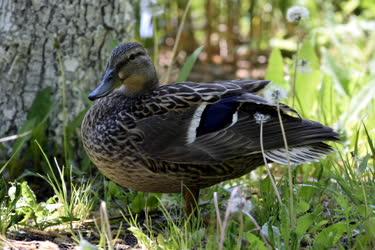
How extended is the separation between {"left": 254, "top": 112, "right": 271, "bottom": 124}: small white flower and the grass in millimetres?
259

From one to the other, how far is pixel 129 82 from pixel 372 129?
5.38 ft

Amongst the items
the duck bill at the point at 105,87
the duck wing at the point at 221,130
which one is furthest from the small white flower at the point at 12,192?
the duck wing at the point at 221,130

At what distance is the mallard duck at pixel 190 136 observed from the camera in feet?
13.1

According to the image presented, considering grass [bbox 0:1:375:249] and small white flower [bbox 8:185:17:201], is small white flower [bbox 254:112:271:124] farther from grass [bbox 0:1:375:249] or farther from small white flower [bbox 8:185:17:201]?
small white flower [bbox 8:185:17:201]

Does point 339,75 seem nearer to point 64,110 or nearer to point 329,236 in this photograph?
point 64,110

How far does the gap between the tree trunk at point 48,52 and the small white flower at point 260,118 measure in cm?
135

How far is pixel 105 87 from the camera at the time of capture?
13.8 feet

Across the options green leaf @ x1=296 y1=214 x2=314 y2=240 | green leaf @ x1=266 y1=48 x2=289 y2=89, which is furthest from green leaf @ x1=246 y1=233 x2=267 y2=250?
green leaf @ x1=266 y1=48 x2=289 y2=89

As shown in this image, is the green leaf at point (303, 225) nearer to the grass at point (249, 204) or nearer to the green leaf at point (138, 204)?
the grass at point (249, 204)

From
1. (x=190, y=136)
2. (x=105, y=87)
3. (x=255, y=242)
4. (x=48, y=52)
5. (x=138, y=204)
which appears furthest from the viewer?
(x=48, y=52)

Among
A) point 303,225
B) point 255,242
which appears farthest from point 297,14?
point 255,242

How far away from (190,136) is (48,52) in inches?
53.4

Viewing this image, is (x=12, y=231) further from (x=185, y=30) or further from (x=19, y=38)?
(x=185, y=30)

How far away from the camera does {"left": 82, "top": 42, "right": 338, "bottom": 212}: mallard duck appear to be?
3992 mm
